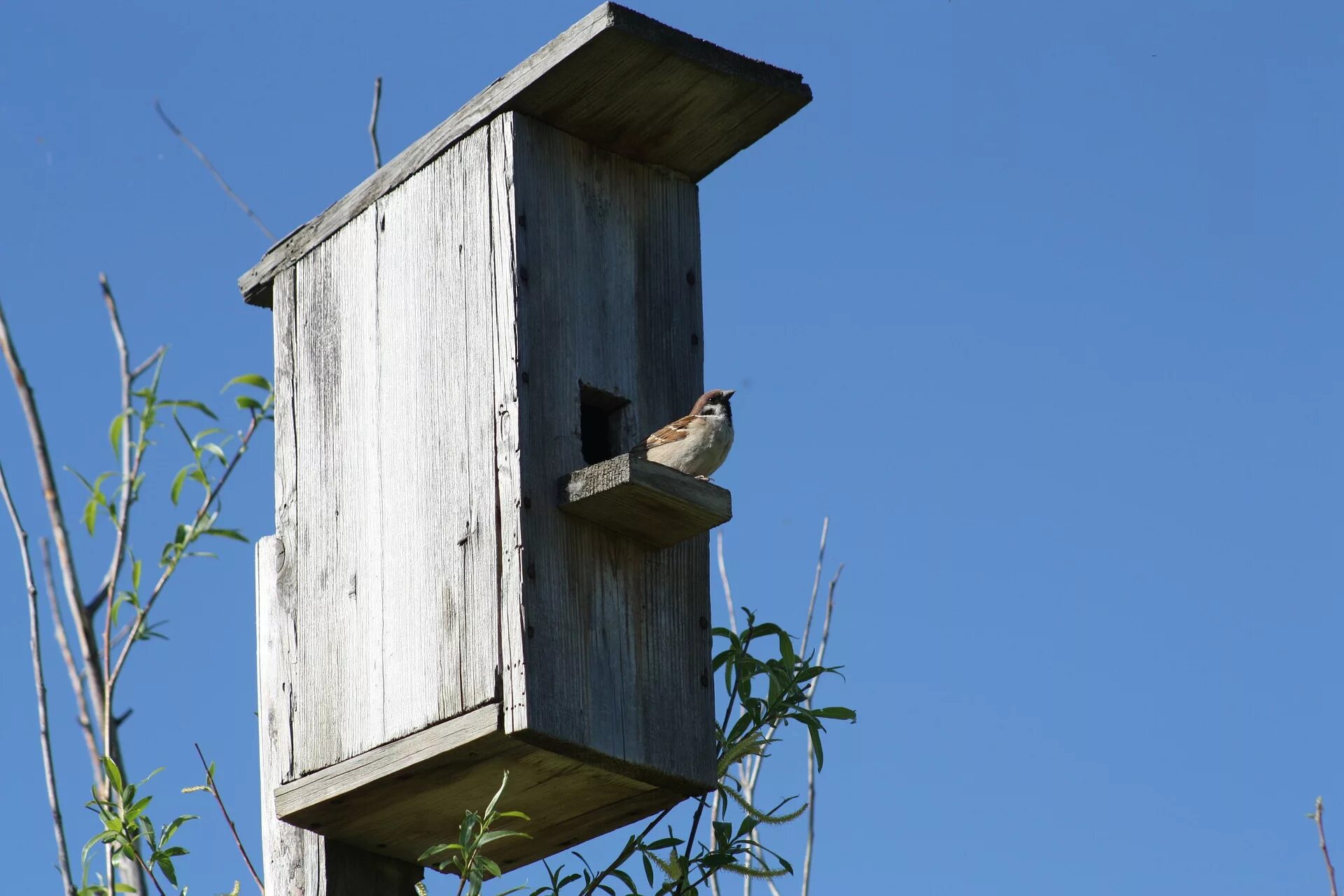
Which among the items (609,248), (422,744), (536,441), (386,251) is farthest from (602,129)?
(422,744)

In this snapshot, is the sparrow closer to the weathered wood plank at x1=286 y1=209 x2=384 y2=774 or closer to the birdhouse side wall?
the birdhouse side wall

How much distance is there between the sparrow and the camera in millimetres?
4395

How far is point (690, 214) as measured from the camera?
16.2 feet

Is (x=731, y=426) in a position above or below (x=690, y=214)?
below

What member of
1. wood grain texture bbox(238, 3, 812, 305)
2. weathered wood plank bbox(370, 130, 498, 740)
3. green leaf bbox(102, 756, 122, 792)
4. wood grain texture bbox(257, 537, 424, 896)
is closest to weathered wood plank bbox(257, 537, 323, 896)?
wood grain texture bbox(257, 537, 424, 896)

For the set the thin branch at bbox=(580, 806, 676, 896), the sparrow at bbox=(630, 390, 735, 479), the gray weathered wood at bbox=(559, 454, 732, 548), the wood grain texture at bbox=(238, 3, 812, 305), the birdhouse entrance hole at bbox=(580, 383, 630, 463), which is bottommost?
the thin branch at bbox=(580, 806, 676, 896)

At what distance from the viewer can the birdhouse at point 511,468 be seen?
4.11 metres

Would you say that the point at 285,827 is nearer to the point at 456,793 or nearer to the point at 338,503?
the point at 456,793

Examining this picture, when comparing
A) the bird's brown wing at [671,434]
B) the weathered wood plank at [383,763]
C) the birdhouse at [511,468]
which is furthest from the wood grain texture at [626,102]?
the weathered wood plank at [383,763]

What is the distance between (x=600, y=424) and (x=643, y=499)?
52 centimetres

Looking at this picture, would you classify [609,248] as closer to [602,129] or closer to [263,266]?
[602,129]

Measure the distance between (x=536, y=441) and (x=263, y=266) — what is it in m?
1.18

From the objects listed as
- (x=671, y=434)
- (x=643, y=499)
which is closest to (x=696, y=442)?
(x=671, y=434)

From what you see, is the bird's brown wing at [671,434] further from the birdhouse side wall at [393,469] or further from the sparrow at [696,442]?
the birdhouse side wall at [393,469]
